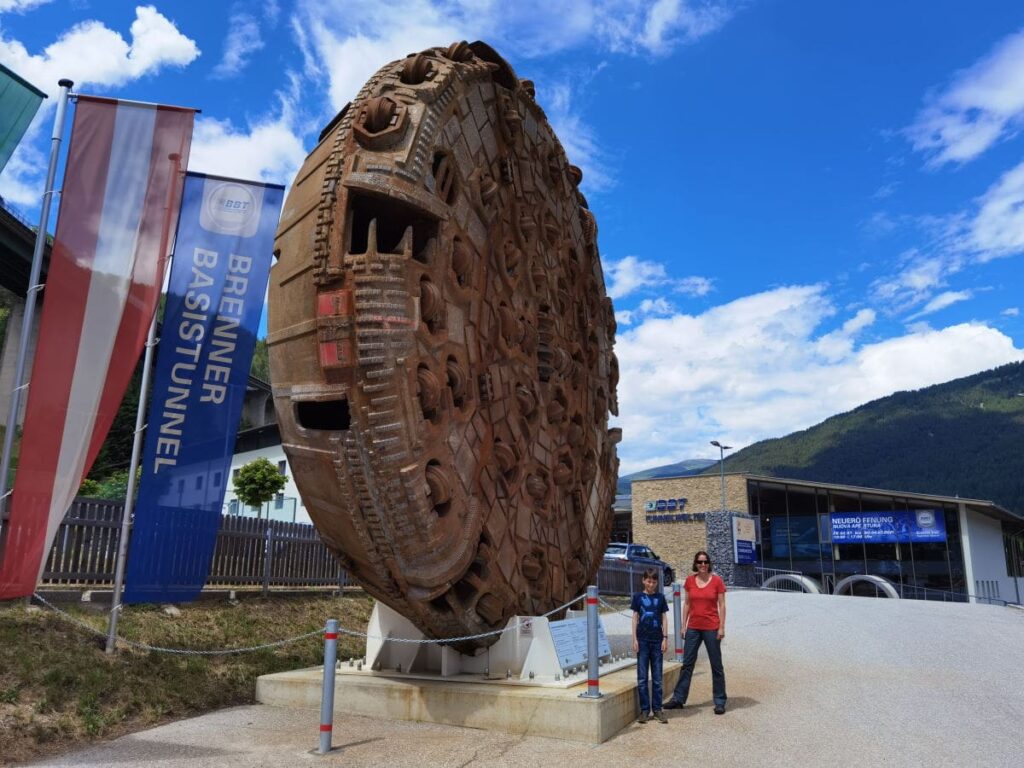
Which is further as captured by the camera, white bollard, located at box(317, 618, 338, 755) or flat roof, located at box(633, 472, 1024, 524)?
flat roof, located at box(633, 472, 1024, 524)

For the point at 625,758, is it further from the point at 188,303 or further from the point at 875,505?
the point at 875,505

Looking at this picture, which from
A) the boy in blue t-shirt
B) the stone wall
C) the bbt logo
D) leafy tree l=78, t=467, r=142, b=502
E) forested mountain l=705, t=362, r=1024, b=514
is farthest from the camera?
forested mountain l=705, t=362, r=1024, b=514

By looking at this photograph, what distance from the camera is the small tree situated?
2394cm

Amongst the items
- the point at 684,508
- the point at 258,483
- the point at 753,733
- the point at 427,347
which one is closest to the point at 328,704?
the point at 427,347

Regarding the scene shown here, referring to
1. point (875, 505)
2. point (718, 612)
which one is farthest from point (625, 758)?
point (875, 505)

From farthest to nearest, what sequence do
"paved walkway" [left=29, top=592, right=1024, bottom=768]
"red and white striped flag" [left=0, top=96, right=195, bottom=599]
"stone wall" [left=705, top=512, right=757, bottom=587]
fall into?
"stone wall" [left=705, top=512, right=757, bottom=587] → "red and white striped flag" [left=0, top=96, right=195, bottom=599] → "paved walkway" [left=29, top=592, right=1024, bottom=768]

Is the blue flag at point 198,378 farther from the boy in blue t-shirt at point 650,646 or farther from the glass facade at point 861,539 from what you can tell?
the glass facade at point 861,539

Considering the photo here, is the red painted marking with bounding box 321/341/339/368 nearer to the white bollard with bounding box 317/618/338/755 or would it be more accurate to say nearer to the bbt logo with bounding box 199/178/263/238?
the white bollard with bounding box 317/618/338/755

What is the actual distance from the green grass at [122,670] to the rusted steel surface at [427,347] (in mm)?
2820

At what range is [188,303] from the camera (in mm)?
9180

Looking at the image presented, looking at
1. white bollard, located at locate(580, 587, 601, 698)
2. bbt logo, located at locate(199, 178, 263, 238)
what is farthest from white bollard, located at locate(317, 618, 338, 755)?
bbt logo, located at locate(199, 178, 263, 238)

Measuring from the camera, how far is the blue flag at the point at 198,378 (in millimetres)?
8664

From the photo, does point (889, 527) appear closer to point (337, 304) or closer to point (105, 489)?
point (105, 489)

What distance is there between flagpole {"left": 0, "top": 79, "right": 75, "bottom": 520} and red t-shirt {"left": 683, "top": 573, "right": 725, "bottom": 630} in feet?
22.5
